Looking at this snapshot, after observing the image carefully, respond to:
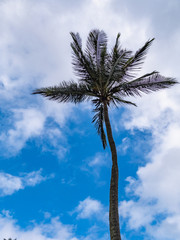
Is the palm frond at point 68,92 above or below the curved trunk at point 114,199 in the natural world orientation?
above

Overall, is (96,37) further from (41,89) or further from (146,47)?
(41,89)

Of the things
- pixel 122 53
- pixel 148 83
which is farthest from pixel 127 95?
pixel 122 53

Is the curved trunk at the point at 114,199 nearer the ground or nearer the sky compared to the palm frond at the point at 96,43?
nearer the ground

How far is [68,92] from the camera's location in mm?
12141

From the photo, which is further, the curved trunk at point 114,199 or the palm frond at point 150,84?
the palm frond at point 150,84

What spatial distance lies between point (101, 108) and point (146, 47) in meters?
4.11

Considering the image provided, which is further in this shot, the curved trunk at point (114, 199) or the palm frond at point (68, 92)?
the palm frond at point (68, 92)

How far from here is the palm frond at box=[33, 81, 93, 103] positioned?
12.0 metres

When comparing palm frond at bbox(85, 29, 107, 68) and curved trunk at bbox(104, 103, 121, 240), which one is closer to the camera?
curved trunk at bbox(104, 103, 121, 240)

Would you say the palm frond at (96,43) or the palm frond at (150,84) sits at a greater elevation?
the palm frond at (96,43)

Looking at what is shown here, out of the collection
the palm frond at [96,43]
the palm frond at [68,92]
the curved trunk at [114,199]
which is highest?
the palm frond at [96,43]

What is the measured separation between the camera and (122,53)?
13062 millimetres

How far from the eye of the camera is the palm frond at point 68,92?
12.0 m

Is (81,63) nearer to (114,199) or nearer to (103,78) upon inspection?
(103,78)
